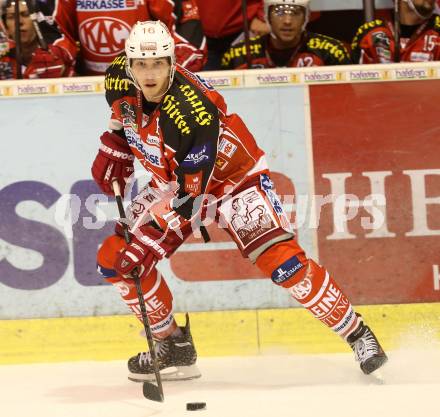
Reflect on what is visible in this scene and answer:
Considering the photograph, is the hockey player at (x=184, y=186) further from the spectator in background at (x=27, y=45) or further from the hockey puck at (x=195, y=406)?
the spectator in background at (x=27, y=45)

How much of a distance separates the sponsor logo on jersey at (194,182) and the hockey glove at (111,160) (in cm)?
59

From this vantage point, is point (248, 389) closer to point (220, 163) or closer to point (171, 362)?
point (171, 362)

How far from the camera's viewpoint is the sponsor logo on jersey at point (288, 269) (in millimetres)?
4656

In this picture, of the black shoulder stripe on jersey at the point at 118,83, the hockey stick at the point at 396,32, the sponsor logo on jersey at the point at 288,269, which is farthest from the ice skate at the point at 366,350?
the hockey stick at the point at 396,32

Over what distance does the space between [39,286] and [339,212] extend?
5.00 feet

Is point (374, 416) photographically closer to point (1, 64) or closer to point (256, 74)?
point (256, 74)

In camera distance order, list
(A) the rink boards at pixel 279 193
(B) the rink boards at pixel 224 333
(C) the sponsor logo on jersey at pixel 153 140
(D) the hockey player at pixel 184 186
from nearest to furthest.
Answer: (D) the hockey player at pixel 184 186 < (C) the sponsor logo on jersey at pixel 153 140 < (B) the rink boards at pixel 224 333 < (A) the rink boards at pixel 279 193

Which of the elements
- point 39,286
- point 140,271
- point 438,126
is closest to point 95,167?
point 140,271

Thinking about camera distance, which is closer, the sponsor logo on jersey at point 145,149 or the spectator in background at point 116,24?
the sponsor logo on jersey at point 145,149

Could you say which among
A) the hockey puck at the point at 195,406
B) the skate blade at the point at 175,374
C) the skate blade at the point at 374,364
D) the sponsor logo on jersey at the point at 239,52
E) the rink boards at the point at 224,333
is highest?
the sponsor logo on jersey at the point at 239,52

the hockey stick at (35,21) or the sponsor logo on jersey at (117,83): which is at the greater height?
the sponsor logo on jersey at (117,83)

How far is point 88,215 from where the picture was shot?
573cm

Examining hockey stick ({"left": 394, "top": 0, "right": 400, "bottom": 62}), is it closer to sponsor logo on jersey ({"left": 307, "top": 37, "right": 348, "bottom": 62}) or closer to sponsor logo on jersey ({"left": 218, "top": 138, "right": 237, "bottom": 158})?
sponsor logo on jersey ({"left": 307, "top": 37, "right": 348, "bottom": 62})

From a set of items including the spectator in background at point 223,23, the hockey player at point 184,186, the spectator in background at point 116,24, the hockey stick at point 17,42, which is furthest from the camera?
the spectator in background at point 223,23
